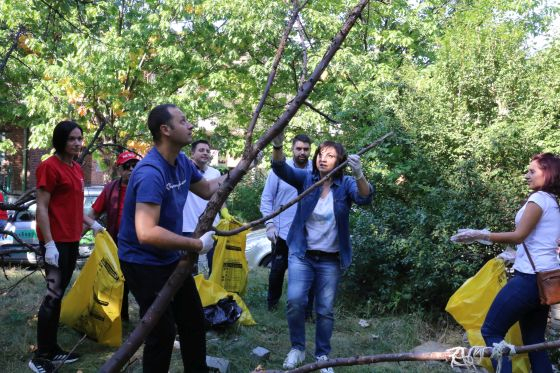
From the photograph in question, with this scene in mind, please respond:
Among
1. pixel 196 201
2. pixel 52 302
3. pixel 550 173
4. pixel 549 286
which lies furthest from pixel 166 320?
pixel 196 201

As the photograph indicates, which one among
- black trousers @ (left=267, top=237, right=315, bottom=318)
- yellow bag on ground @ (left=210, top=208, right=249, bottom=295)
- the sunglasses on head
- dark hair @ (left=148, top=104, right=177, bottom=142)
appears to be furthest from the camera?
black trousers @ (left=267, top=237, right=315, bottom=318)

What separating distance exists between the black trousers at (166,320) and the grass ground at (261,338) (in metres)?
1.04

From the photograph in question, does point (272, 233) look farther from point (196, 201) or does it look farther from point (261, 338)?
point (261, 338)

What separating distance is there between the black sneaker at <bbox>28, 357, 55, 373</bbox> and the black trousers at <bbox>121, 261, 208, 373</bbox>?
1.31 m

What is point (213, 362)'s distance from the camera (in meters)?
4.08

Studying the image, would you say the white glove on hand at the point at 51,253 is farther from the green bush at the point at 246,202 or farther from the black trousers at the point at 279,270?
the green bush at the point at 246,202

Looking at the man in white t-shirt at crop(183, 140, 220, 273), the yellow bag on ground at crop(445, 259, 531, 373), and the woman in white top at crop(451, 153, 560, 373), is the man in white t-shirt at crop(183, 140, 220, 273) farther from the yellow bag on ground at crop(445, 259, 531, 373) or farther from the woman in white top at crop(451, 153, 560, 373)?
the woman in white top at crop(451, 153, 560, 373)

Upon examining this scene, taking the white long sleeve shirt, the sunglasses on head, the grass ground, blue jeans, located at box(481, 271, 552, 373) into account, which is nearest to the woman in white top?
blue jeans, located at box(481, 271, 552, 373)

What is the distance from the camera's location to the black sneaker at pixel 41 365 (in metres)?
3.93

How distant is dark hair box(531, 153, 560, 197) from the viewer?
3.45 meters

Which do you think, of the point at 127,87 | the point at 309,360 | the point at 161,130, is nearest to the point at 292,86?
the point at 127,87

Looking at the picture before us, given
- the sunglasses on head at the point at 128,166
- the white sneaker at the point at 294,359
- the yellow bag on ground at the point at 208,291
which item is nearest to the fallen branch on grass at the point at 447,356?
the white sneaker at the point at 294,359

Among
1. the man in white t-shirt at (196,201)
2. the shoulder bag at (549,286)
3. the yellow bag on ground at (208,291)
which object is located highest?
the man in white t-shirt at (196,201)

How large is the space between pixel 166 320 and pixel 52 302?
1568 millimetres
